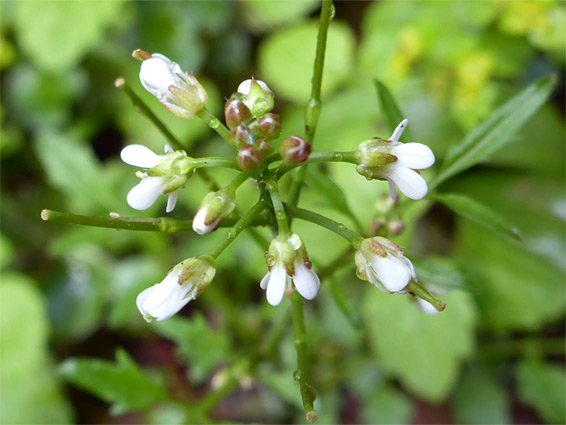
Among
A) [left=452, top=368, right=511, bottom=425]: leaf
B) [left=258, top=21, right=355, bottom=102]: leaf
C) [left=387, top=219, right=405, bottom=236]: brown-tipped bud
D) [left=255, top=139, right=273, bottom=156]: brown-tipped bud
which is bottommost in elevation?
[left=452, top=368, right=511, bottom=425]: leaf

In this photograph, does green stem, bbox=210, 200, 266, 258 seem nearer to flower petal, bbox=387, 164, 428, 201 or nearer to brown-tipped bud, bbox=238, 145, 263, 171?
brown-tipped bud, bbox=238, 145, 263, 171

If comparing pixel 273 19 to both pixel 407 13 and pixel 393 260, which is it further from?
pixel 393 260

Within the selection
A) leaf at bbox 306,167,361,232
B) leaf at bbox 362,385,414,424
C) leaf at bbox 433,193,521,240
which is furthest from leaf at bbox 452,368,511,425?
leaf at bbox 306,167,361,232

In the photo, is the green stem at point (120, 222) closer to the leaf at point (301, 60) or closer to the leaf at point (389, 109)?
the leaf at point (389, 109)

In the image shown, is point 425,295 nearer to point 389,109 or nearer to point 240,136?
point 240,136

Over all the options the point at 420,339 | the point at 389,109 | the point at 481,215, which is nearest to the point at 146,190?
the point at 389,109

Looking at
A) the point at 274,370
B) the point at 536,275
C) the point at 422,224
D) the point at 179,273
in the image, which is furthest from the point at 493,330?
the point at 179,273

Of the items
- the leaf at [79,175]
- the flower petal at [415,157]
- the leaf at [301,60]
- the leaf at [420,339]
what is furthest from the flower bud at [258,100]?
the leaf at [301,60]
